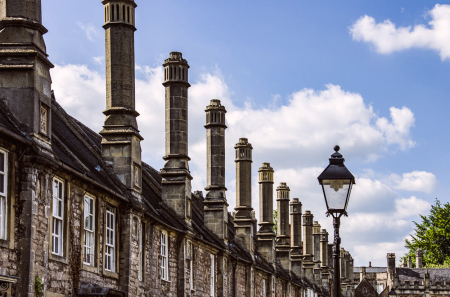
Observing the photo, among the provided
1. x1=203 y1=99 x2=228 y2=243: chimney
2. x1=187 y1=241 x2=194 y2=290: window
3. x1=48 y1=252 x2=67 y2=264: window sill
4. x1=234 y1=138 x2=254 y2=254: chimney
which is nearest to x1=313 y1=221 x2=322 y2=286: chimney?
x1=234 y1=138 x2=254 y2=254: chimney

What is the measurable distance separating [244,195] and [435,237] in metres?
58.6

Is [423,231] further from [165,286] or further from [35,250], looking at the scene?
[35,250]

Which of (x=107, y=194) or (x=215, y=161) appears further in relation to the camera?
(x=215, y=161)

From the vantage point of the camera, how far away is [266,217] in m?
48.8

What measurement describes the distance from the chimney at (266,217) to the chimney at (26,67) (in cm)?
3246

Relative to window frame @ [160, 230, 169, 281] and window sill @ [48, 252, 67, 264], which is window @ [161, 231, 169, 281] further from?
window sill @ [48, 252, 67, 264]

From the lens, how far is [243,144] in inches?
1735

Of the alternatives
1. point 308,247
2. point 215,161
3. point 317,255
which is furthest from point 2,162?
point 317,255

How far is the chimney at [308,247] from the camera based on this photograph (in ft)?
210

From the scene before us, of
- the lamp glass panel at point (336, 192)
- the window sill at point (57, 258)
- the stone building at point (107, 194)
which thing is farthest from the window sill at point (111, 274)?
the lamp glass panel at point (336, 192)

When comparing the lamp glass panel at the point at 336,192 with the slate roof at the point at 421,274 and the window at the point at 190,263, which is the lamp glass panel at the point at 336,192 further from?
the slate roof at the point at 421,274

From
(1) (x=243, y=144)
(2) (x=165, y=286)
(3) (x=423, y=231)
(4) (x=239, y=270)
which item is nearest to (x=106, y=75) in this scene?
(2) (x=165, y=286)

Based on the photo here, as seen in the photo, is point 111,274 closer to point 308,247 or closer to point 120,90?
point 120,90

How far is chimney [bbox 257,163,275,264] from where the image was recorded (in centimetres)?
4866
